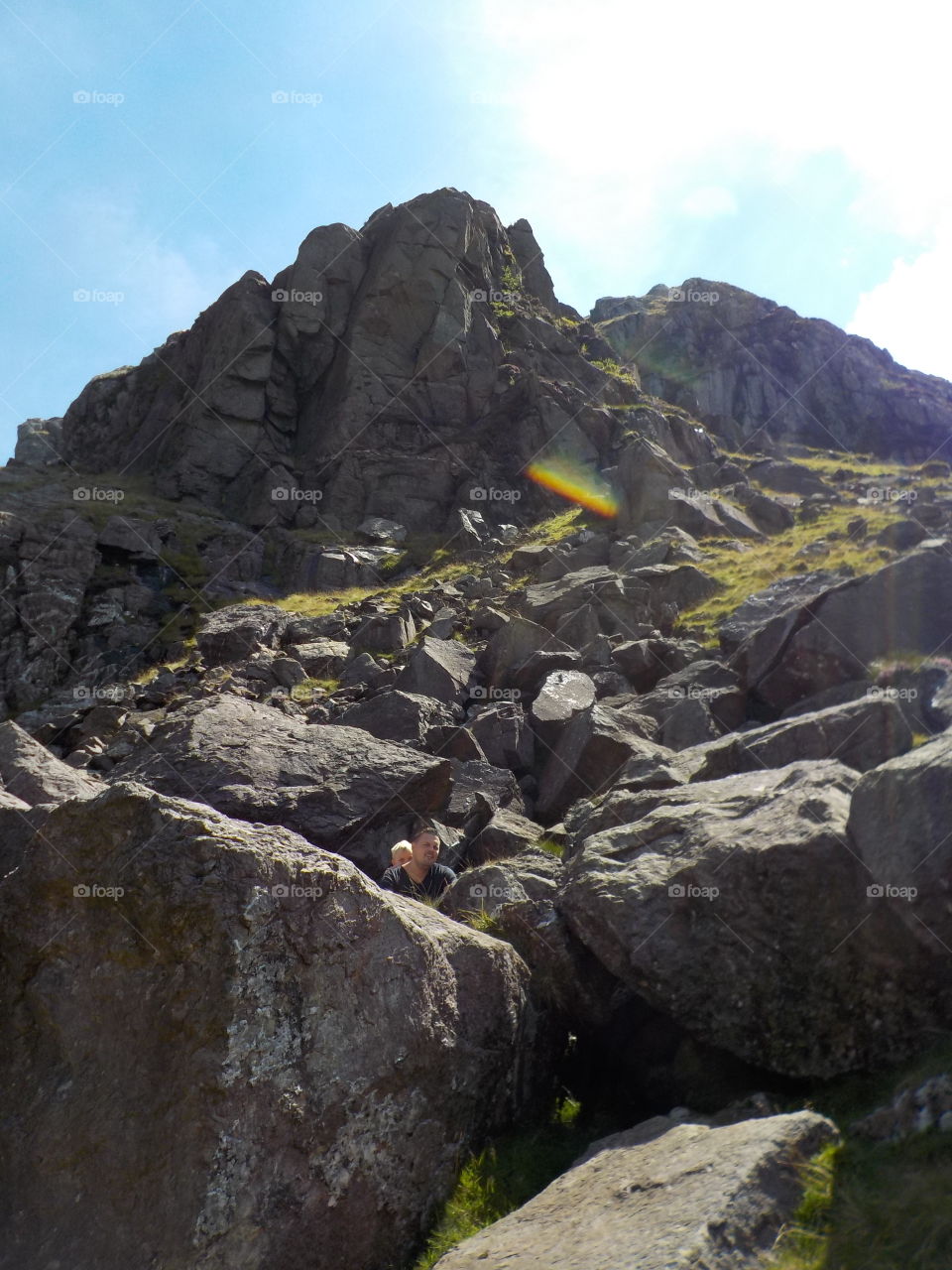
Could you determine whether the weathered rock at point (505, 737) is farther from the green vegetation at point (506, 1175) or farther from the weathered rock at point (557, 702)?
the green vegetation at point (506, 1175)

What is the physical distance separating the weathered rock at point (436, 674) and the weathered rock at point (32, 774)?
9.59 meters

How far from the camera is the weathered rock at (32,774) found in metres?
12.6

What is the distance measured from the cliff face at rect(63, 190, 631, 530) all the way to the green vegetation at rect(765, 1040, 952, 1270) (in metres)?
49.5

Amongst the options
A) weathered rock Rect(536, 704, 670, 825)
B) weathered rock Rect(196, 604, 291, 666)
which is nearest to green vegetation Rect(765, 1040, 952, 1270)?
weathered rock Rect(536, 704, 670, 825)

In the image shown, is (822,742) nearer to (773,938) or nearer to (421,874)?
(773,938)

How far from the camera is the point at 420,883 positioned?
11.9 m

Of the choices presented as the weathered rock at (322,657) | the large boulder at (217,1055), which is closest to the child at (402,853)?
the large boulder at (217,1055)

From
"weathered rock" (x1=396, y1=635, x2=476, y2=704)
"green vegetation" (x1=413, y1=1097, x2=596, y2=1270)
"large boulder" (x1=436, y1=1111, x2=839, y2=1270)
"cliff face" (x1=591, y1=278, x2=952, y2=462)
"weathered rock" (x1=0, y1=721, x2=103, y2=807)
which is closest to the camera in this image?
"large boulder" (x1=436, y1=1111, x2=839, y2=1270)

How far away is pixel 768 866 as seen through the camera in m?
7.87

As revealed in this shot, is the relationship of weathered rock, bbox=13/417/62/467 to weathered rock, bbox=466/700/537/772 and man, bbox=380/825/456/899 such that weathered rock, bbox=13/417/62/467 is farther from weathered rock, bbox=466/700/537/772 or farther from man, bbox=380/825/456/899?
man, bbox=380/825/456/899

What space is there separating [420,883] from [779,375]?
4088 inches

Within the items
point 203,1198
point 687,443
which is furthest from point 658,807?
point 687,443

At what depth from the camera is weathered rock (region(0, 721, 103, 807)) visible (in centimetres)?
1258

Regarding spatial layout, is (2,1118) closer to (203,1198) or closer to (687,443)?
(203,1198)
